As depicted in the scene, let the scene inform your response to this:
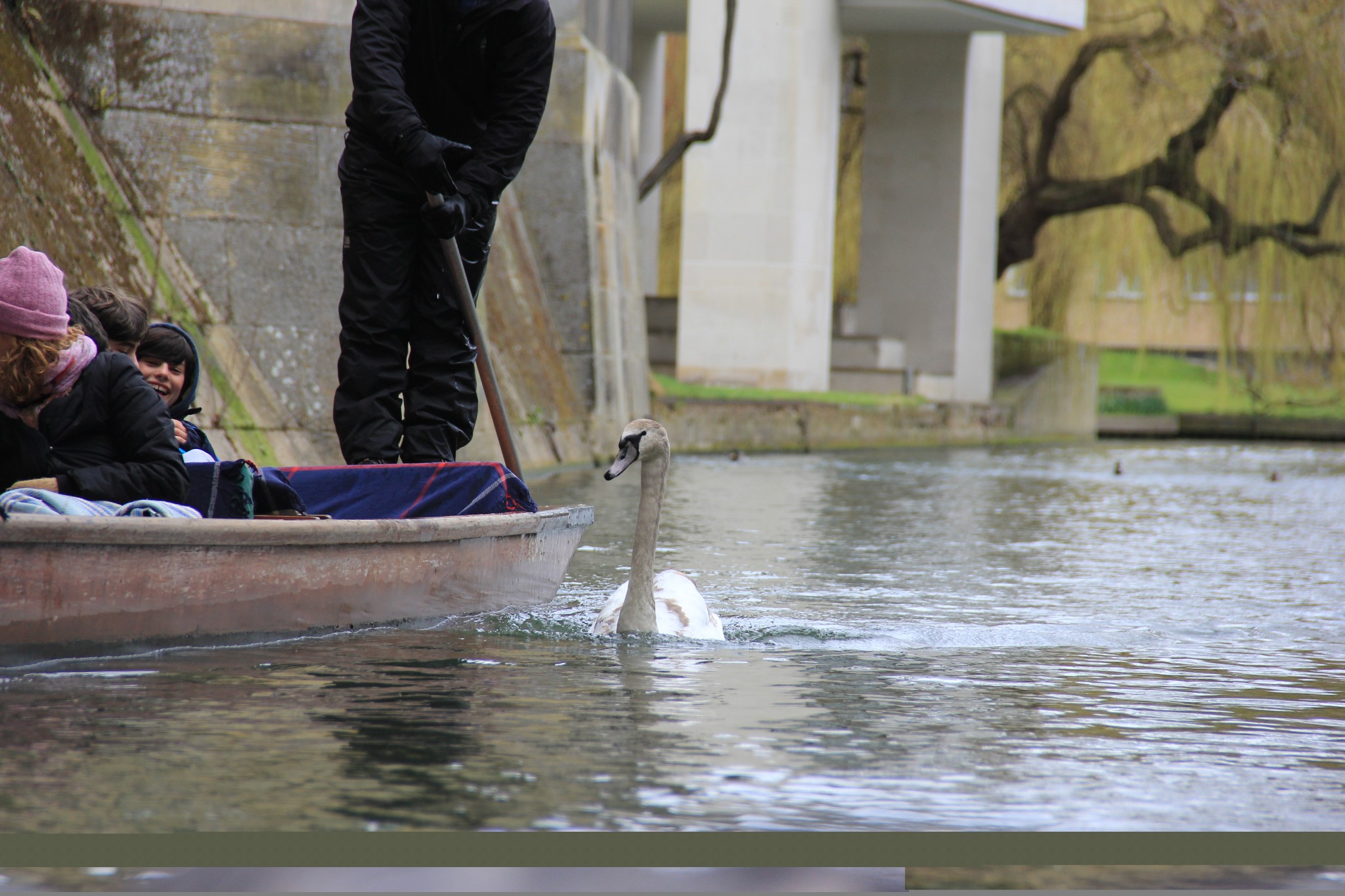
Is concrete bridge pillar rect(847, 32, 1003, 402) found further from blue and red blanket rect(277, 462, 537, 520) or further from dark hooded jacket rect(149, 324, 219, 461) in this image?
dark hooded jacket rect(149, 324, 219, 461)

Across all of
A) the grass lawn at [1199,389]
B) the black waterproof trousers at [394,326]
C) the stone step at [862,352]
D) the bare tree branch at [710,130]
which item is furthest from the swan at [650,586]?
the grass lawn at [1199,389]

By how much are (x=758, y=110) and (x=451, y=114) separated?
1570 cm

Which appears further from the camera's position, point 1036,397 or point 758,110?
point 1036,397

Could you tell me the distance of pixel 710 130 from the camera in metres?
20.1

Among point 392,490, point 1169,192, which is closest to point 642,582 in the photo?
point 392,490

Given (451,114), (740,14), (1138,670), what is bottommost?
(1138,670)

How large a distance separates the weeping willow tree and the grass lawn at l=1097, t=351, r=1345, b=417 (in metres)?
1.53

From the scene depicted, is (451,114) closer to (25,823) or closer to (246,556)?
(246,556)

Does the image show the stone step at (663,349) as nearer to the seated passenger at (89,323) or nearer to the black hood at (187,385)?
the black hood at (187,385)

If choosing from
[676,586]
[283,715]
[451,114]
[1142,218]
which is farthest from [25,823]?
[1142,218]

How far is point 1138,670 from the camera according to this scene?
499 centimetres

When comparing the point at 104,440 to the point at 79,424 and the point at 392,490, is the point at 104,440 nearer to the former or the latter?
the point at 79,424

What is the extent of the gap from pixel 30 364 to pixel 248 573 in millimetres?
758

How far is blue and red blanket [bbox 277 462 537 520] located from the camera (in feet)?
18.7
